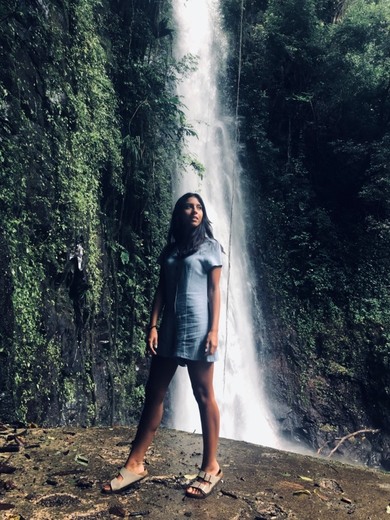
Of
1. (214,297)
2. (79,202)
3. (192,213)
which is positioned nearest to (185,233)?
(192,213)

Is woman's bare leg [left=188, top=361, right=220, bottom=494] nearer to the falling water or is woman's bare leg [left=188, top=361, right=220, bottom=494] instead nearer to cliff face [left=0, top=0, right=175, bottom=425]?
cliff face [left=0, top=0, right=175, bottom=425]

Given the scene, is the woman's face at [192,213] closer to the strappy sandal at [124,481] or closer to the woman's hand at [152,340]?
the woman's hand at [152,340]

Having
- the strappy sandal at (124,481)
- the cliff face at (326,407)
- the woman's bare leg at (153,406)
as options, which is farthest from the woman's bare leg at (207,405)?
the cliff face at (326,407)

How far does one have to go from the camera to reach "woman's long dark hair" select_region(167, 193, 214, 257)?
2570mm

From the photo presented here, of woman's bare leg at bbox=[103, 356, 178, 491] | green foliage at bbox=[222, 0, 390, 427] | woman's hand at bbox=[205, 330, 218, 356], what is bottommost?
woman's bare leg at bbox=[103, 356, 178, 491]

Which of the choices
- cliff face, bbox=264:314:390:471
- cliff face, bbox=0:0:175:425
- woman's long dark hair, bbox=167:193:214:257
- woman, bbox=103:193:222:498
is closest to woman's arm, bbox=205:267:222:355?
woman, bbox=103:193:222:498

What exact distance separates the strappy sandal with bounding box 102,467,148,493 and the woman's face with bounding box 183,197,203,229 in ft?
4.78

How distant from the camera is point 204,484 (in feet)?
8.01

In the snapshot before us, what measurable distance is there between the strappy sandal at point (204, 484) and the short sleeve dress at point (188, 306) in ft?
2.19

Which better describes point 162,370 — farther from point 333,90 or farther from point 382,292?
point 333,90

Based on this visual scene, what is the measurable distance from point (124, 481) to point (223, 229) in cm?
919

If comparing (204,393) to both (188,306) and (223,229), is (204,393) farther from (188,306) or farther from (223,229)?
(223,229)

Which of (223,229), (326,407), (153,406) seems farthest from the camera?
(223,229)

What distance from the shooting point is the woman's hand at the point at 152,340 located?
255 centimetres
